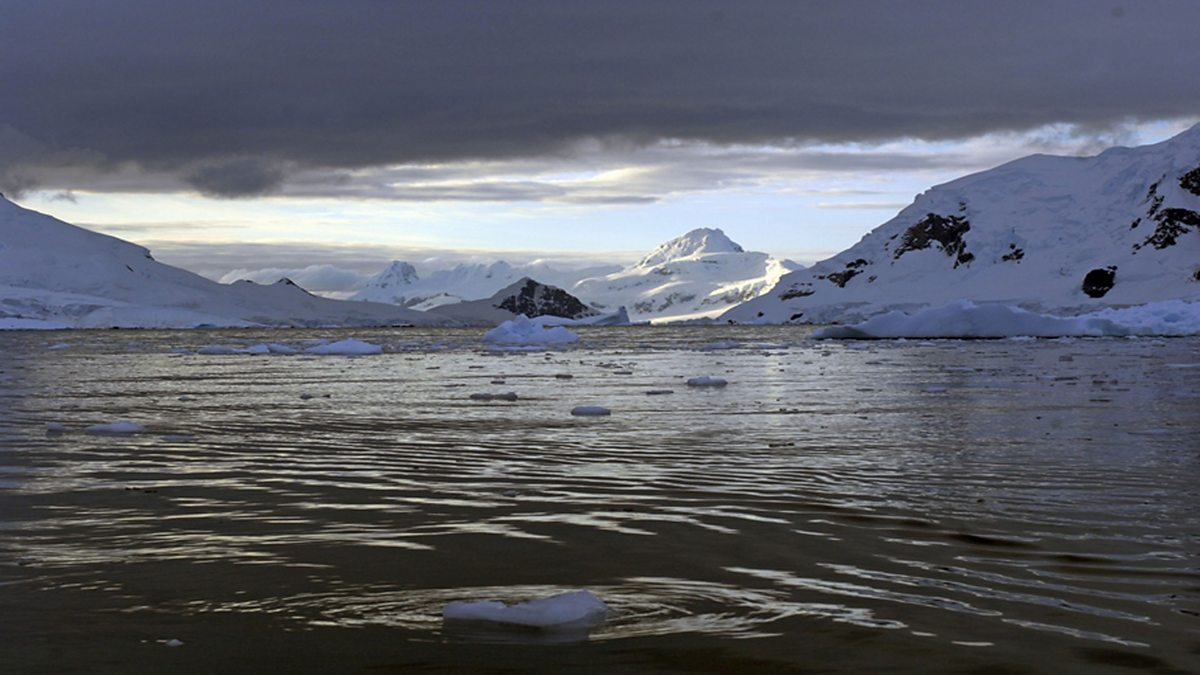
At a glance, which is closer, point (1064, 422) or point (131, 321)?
point (1064, 422)

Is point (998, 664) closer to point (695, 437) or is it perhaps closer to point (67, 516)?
point (67, 516)

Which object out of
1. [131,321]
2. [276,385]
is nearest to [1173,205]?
[131,321]

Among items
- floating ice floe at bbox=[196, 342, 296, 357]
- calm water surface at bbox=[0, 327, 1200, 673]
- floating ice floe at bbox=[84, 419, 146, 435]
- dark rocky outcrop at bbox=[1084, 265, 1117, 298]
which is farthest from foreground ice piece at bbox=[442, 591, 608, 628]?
dark rocky outcrop at bbox=[1084, 265, 1117, 298]

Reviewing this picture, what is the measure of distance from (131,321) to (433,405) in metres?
167

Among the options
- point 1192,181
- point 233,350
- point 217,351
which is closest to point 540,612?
point 233,350

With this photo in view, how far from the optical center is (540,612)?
5.08 metres

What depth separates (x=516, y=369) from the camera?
3142 centimetres

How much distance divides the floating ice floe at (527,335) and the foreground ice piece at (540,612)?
5688 centimetres

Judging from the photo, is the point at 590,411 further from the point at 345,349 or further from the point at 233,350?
the point at 233,350

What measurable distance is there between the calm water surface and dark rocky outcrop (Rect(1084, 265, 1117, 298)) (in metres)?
177

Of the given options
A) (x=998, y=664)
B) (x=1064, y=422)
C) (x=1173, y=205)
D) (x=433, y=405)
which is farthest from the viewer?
(x=1173, y=205)

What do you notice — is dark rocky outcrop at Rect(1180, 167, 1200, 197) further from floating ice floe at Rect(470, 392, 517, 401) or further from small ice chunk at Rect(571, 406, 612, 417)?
small ice chunk at Rect(571, 406, 612, 417)

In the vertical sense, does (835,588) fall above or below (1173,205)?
below

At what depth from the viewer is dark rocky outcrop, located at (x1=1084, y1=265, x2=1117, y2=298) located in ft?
585
